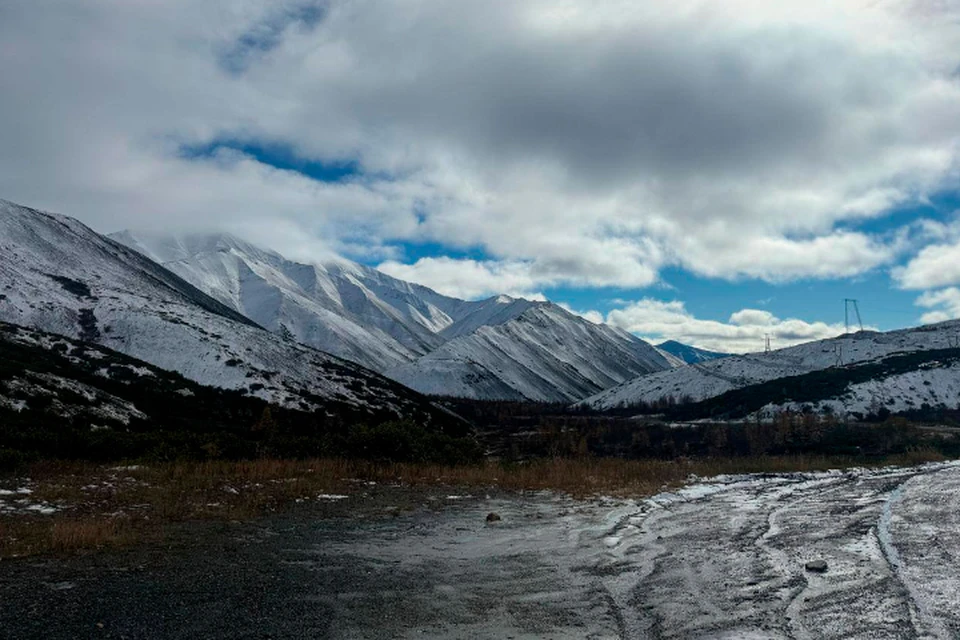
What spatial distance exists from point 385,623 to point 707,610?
6.14 metres

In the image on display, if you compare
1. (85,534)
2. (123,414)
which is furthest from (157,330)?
(85,534)

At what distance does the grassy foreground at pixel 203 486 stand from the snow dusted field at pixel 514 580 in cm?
139

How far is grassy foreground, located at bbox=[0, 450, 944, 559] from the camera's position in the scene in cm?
1675

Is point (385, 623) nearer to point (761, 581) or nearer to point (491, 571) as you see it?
point (491, 571)

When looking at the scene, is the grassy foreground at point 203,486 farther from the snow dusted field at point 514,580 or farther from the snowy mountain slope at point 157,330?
the snowy mountain slope at point 157,330

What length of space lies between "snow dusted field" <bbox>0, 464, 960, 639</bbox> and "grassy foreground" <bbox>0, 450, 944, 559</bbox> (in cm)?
139

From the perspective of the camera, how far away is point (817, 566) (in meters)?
15.7

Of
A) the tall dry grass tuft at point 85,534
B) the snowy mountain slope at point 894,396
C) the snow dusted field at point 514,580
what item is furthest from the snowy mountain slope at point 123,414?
the snowy mountain slope at point 894,396

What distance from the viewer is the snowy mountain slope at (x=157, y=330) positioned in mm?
85938

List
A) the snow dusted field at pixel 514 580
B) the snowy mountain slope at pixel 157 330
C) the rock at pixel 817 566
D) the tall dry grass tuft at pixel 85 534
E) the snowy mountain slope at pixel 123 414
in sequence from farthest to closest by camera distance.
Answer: the snowy mountain slope at pixel 157 330
the snowy mountain slope at pixel 123 414
the rock at pixel 817 566
the tall dry grass tuft at pixel 85 534
the snow dusted field at pixel 514 580

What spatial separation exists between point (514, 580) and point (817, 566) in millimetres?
7533

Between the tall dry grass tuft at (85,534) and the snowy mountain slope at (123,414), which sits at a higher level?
the snowy mountain slope at (123,414)

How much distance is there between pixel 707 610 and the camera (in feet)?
40.6

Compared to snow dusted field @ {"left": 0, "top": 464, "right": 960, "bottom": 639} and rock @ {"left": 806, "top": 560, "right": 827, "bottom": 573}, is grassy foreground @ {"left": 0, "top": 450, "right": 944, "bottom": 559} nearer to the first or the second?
snow dusted field @ {"left": 0, "top": 464, "right": 960, "bottom": 639}
